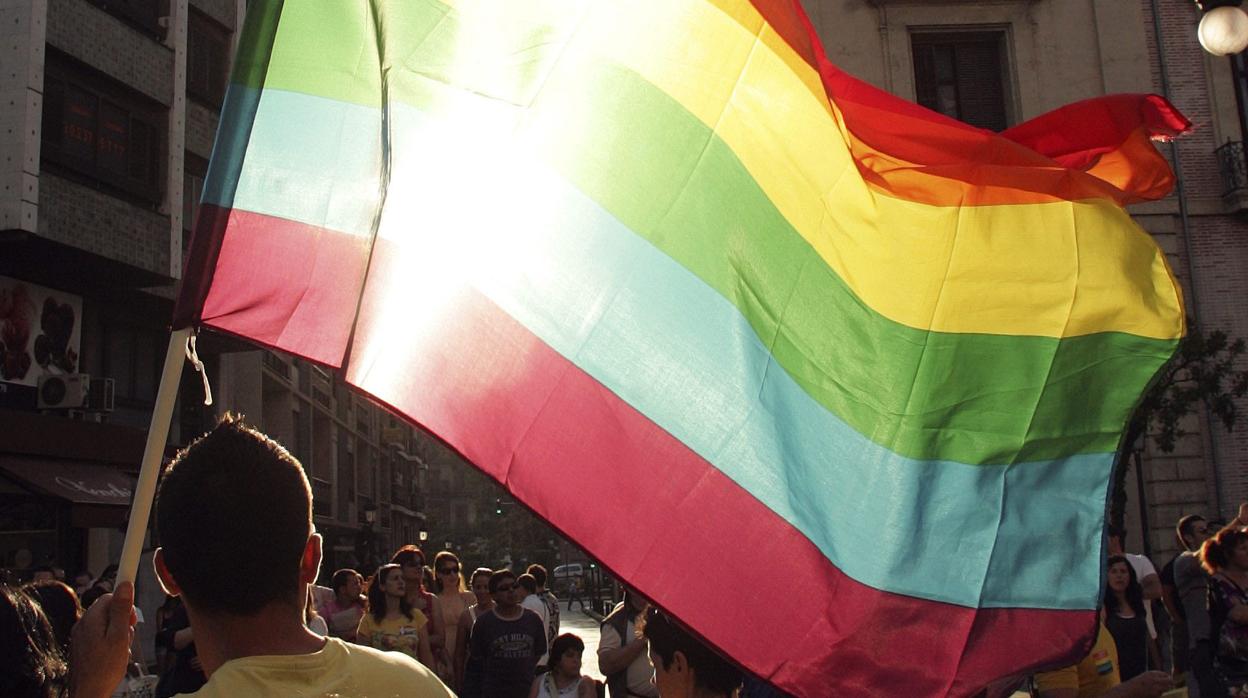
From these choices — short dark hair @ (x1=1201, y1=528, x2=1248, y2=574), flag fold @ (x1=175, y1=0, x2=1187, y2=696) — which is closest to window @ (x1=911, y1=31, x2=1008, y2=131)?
short dark hair @ (x1=1201, y1=528, x2=1248, y2=574)

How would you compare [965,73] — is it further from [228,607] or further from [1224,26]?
[228,607]

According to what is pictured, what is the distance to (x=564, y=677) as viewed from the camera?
30.1 feet

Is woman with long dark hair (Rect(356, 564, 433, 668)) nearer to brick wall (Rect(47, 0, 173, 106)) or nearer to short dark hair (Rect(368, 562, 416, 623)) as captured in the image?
short dark hair (Rect(368, 562, 416, 623))

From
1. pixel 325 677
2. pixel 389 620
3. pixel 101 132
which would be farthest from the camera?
pixel 101 132

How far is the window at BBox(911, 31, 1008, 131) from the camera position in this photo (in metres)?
22.8

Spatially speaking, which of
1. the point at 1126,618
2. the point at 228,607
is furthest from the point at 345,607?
the point at 228,607

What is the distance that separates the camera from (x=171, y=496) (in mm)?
2314

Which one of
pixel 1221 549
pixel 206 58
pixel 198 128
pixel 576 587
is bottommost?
pixel 576 587

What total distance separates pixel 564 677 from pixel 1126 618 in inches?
143

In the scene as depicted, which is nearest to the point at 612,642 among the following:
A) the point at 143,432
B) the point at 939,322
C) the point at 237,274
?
the point at 939,322

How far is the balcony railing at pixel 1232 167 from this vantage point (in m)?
22.3

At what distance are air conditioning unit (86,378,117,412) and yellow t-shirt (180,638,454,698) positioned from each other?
2247 centimetres

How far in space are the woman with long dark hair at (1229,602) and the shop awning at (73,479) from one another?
17687 mm

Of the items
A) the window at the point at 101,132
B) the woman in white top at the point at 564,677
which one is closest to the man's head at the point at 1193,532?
the woman in white top at the point at 564,677
